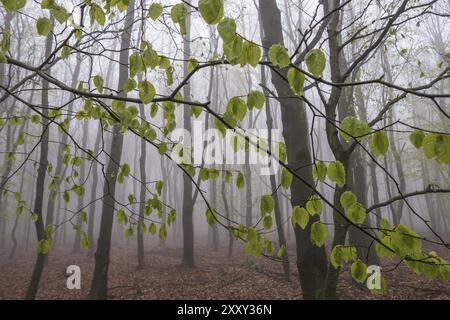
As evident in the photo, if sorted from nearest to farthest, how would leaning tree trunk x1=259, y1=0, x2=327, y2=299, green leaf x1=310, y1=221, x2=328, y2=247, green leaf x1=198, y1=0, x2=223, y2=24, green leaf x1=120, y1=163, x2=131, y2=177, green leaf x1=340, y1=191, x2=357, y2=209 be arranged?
green leaf x1=198, y1=0, x2=223, y2=24 → green leaf x1=340, y1=191, x2=357, y2=209 → green leaf x1=310, y1=221, x2=328, y2=247 → green leaf x1=120, y1=163, x2=131, y2=177 → leaning tree trunk x1=259, y1=0, x2=327, y2=299

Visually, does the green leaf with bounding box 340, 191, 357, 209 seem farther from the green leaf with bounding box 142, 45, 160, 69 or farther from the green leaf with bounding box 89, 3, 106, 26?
the green leaf with bounding box 89, 3, 106, 26

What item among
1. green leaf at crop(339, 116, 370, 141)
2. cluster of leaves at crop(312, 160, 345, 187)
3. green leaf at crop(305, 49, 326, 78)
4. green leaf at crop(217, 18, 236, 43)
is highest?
green leaf at crop(217, 18, 236, 43)

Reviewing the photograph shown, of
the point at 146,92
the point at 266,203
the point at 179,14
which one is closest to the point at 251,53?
the point at 179,14

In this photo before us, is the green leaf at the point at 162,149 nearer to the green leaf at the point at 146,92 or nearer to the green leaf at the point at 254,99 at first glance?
the green leaf at the point at 146,92

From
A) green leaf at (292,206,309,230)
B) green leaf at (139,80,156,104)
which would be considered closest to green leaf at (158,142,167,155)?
green leaf at (139,80,156,104)

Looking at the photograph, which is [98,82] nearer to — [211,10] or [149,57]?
[149,57]

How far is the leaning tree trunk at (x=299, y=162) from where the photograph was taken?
11.1 feet

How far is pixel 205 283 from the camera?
25.2 feet

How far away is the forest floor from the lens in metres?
6.21

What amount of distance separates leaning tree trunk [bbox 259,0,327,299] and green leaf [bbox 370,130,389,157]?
1996 mm

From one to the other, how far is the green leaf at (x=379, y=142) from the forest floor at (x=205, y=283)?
5.70m

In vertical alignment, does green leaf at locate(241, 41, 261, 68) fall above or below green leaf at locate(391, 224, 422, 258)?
above
